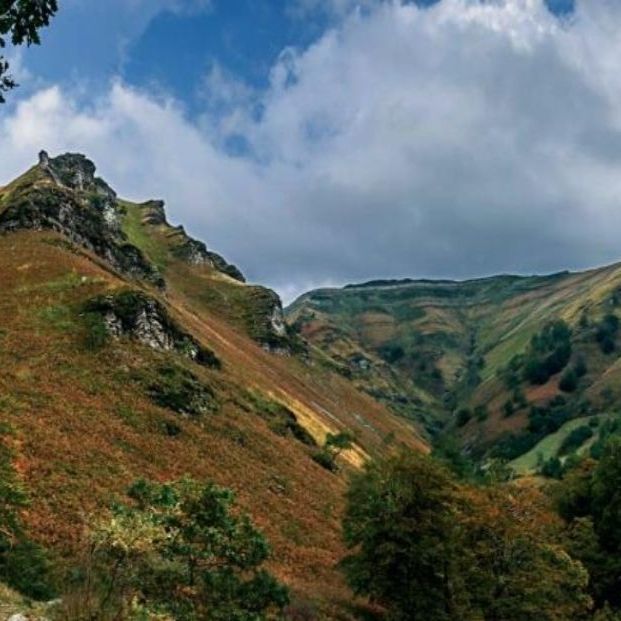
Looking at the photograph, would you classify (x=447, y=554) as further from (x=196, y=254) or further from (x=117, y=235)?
(x=196, y=254)

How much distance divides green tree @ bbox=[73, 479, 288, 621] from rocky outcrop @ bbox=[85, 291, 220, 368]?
42978 mm

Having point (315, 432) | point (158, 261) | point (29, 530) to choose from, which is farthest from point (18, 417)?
point (158, 261)

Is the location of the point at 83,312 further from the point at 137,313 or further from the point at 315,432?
the point at 315,432

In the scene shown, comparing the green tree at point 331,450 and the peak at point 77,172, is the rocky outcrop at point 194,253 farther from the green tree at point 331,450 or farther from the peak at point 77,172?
the green tree at point 331,450

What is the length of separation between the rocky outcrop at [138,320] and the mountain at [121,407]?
0.45 feet

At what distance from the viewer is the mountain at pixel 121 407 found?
4216 centimetres

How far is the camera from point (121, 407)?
5519cm

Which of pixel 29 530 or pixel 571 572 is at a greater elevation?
pixel 571 572

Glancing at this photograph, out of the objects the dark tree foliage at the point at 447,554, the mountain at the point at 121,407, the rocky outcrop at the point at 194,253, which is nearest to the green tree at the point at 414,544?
the dark tree foliage at the point at 447,554

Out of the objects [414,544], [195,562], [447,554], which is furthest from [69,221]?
[195,562]

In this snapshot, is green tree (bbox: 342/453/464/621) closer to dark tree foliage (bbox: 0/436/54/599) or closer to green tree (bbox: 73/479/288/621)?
green tree (bbox: 73/479/288/621)

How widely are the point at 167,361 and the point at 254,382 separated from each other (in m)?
23.0

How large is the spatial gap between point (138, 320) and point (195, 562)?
1828 inches

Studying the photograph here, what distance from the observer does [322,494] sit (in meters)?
63.8
